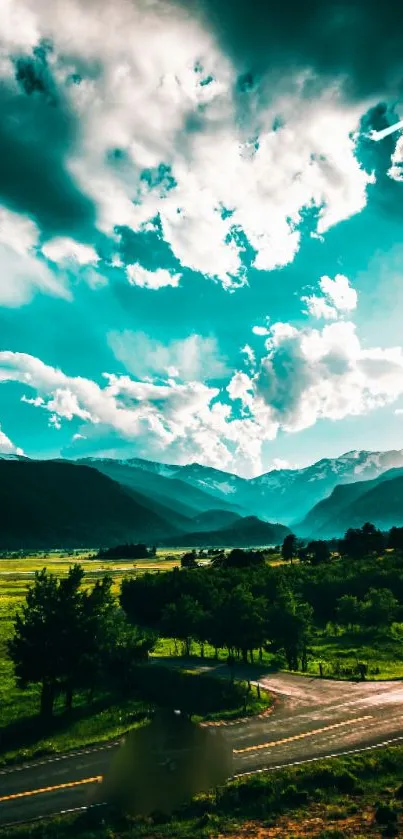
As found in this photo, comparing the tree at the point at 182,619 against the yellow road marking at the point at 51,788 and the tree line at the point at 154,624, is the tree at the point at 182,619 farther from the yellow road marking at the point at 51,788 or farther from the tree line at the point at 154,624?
the yellow road marking at the point at 51,788

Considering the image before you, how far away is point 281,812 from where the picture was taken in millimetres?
28203

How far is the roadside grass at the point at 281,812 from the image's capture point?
2597 centimetres

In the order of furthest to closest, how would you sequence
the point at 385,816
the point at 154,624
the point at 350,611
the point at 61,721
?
the point at 154,624 → the point at 350,611 → the point at 61,721 → the point at 385,816

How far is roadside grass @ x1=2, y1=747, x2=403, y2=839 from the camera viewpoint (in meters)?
26.0

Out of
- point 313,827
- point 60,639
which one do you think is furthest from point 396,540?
point 313,827

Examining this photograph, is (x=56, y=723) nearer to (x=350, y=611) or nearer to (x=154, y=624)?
(x=350, y=611)

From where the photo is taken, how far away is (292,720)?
43375 mm

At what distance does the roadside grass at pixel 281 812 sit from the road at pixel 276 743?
7.55 feet

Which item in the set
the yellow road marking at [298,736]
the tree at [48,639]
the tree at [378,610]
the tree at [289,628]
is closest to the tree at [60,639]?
the tree at [48,639]

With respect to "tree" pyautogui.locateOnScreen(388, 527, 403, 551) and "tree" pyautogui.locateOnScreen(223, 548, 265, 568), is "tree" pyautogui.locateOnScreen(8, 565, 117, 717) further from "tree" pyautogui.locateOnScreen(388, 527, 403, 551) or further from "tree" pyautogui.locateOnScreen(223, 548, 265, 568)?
"tree" pyautogui.locateOnScreen(388, 527, 403, 551)

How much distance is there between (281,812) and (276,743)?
403 inches

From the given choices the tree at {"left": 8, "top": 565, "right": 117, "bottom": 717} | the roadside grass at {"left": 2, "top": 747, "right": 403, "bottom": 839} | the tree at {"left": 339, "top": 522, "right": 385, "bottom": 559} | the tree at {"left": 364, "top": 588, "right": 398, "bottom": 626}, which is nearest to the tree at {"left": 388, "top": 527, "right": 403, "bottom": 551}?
the tree at {"left": 339, "top": 522, "right": 385, "bottom": 559}

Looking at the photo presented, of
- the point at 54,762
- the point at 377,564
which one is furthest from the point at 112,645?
the point at 377,564

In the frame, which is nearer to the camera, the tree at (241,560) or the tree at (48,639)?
the tree at (48,639)
